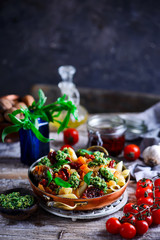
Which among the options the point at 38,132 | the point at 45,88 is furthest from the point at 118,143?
the point at 45,88

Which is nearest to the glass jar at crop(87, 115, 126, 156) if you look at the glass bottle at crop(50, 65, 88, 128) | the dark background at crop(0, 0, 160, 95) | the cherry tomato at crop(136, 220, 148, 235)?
the glass bottle at crop(50, 65, 88, 128)

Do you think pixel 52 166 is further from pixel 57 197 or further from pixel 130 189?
pixel 130 189

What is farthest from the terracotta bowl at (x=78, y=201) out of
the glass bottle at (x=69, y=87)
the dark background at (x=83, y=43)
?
the dark background at (x=83, y=43)

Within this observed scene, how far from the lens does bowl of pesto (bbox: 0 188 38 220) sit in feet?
5.11

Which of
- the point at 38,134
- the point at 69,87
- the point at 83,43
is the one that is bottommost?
the point at 38,134

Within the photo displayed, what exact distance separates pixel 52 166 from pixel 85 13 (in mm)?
2807

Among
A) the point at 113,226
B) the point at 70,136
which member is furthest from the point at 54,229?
the point at 70,136

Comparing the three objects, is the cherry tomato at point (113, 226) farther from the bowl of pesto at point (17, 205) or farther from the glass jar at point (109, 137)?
the glass jar at point (109, 137)

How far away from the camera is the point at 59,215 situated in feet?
5.36

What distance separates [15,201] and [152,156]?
3.29 feet

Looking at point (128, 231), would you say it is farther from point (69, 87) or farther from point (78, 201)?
→ point (69, 87)

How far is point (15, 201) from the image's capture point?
161 centimetres

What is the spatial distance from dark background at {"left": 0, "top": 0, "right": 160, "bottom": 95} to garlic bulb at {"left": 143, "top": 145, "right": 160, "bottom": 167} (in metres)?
2.26

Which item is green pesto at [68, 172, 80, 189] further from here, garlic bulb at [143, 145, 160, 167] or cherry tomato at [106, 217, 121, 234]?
garlic bulb at [143, 145, 160, 167]
